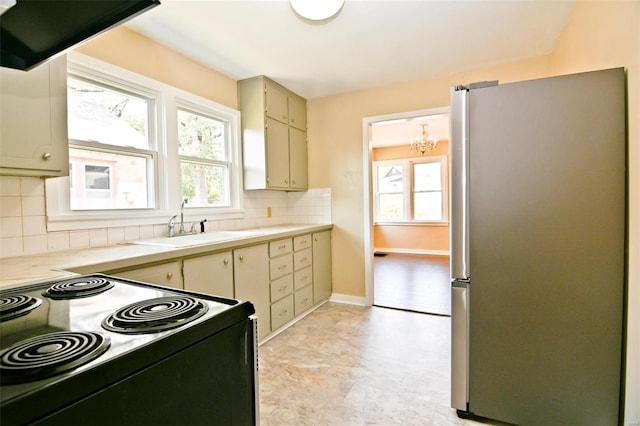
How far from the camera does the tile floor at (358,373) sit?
175 cm

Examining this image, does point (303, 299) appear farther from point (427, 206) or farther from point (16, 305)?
point (427, 206)

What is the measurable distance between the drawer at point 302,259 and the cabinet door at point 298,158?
0.85 metres

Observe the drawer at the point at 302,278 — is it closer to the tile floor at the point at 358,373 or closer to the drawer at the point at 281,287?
the drawer at the point at 281,287

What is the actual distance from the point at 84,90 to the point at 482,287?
9.20 ft

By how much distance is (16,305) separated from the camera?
2.81 ft

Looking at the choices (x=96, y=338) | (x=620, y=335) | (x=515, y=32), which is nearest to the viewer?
(x=96, y=338)

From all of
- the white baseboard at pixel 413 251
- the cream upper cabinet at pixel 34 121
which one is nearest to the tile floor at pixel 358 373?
the cream upper cabinet at pixel 34 121

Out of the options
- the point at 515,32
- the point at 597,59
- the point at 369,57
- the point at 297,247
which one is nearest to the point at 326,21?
the point at 369,57

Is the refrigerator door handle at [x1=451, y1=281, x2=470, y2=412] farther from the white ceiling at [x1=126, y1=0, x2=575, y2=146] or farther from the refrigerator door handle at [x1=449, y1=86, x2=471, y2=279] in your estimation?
the white ceiling at [x1=126, y1=0, x2=575, y2=146]

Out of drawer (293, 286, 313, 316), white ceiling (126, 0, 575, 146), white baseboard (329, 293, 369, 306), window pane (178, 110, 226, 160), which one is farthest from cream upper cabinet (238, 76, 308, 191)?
white baseboard (329, 293, 369, 306)

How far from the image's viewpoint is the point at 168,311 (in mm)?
795

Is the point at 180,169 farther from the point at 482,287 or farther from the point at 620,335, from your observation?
the point at 620,335

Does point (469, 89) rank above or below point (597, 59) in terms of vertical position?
A: below

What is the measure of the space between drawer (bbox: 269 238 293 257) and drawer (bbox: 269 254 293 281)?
0.05 metres
